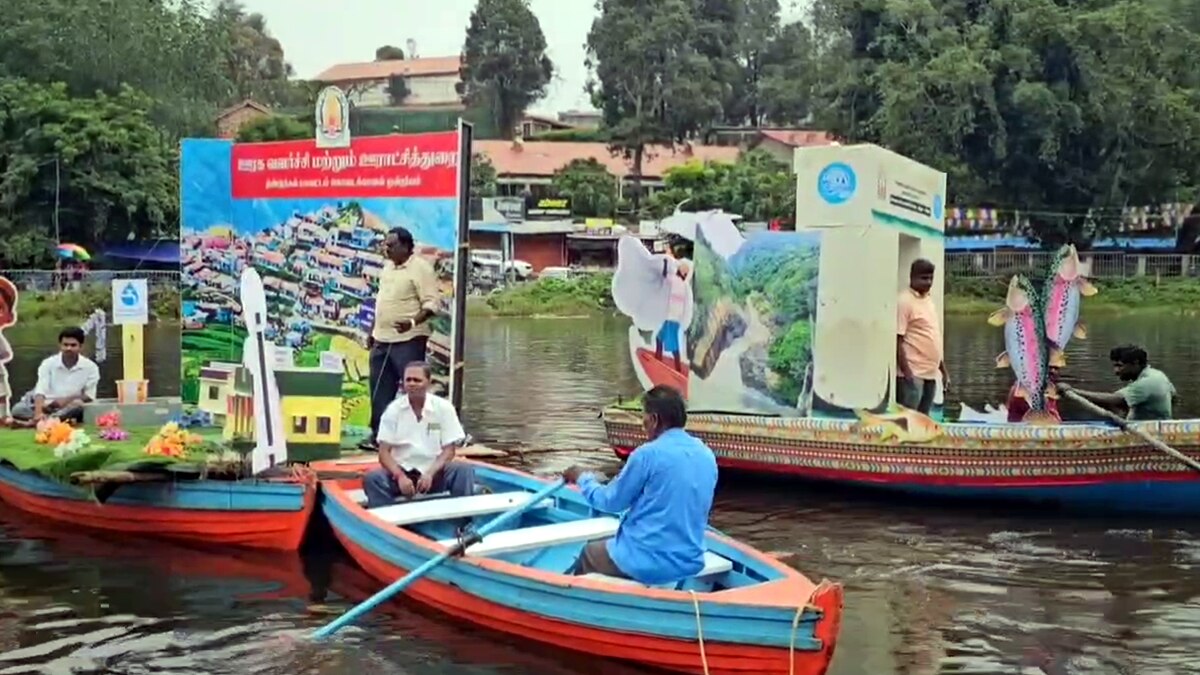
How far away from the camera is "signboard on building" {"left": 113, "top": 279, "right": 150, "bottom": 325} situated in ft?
44.0

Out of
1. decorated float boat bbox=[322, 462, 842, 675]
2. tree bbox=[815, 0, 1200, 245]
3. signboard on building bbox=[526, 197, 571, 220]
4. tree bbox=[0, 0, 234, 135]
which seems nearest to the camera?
decorated float boat bbox=[322, 462, 842, 675]

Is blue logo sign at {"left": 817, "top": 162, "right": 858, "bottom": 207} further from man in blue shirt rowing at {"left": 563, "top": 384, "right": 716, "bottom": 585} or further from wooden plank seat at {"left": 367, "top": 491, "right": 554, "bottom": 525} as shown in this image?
man in blue shirt rowing at {"left": 563, "top": 384, "right": 716, "bottom": 585}

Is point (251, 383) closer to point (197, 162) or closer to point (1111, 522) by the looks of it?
point (197, 162)

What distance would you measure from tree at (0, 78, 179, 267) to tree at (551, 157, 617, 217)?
1961 centimetres

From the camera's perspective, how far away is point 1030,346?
471 inches

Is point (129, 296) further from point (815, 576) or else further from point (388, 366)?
point (815, 576)

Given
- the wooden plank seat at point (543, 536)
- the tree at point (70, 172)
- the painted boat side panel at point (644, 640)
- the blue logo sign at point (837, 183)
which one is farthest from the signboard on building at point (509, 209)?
the painted boat side panel at point (644, 640)

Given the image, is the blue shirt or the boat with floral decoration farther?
the boat with floral decoration

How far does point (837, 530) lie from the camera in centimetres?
1111

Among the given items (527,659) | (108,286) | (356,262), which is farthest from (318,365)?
(108,286)

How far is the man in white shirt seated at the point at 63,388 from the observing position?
12445mm

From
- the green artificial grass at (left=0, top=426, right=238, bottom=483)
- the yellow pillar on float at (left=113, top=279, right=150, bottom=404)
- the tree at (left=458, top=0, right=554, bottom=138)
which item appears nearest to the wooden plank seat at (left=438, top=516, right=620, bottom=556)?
the green artificial grass at (left=0, top=426, right=238, bottom=483)

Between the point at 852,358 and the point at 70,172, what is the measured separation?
1221 inches

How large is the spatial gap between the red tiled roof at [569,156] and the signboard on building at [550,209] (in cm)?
424
